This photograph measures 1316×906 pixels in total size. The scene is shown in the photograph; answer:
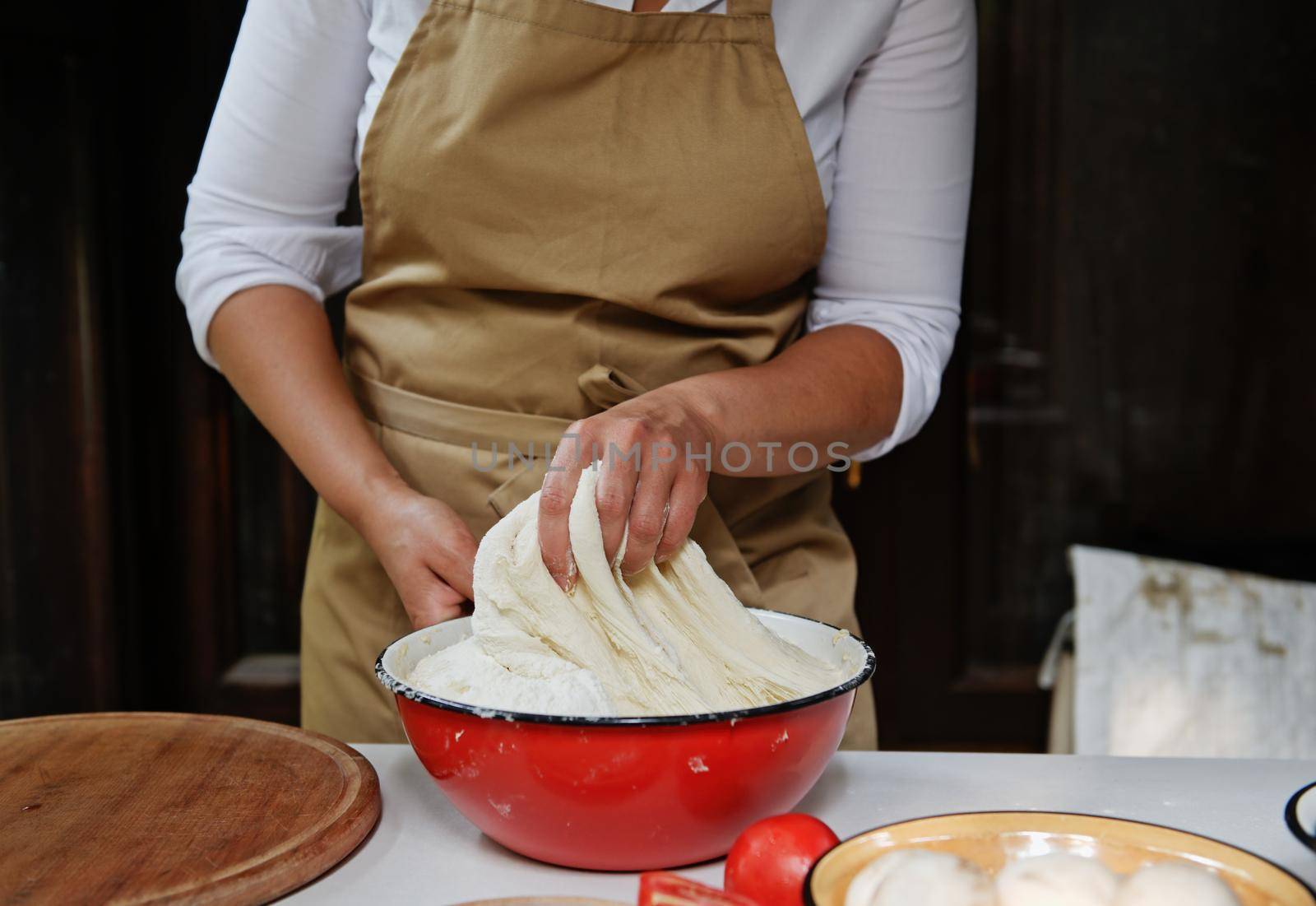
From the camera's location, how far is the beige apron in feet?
3.39

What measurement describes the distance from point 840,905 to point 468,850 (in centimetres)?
30

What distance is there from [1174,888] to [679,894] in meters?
0.20

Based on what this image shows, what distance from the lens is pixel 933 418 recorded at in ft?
6.80

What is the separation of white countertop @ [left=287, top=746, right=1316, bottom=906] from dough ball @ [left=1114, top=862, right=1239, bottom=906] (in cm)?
26

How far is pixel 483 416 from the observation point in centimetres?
108

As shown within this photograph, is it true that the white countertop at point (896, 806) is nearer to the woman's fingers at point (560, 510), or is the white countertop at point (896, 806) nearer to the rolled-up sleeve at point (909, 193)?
the woman's fingers at point (560, 510)

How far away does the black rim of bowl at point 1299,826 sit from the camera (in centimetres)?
51

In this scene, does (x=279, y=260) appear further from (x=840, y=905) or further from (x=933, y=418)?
(x=933, y=418)

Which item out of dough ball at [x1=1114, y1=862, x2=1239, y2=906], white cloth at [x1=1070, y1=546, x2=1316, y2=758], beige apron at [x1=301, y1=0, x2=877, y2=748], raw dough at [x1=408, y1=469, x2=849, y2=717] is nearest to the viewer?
dough ball at [x1=1114, y1=862, x2=1239, y2=906]

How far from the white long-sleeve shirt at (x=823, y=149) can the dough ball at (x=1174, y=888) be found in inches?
26.9

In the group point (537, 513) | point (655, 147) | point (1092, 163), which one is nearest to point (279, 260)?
point (655, 147)

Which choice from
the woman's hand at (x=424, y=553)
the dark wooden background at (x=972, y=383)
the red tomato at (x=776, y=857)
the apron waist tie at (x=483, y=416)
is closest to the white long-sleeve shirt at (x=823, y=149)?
the apron waist tie at (x=483, y=416)

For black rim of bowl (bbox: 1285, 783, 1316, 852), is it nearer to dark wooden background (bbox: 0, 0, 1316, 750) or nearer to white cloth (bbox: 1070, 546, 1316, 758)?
white cloth (bbox: 1070, 546, 1316, 758)

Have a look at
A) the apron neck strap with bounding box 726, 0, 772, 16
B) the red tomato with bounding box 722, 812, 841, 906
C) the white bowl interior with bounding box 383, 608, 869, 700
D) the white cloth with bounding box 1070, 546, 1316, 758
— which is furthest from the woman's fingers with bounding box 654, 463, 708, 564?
the white cloth with bounding box 1070, 546, 1316, 758
